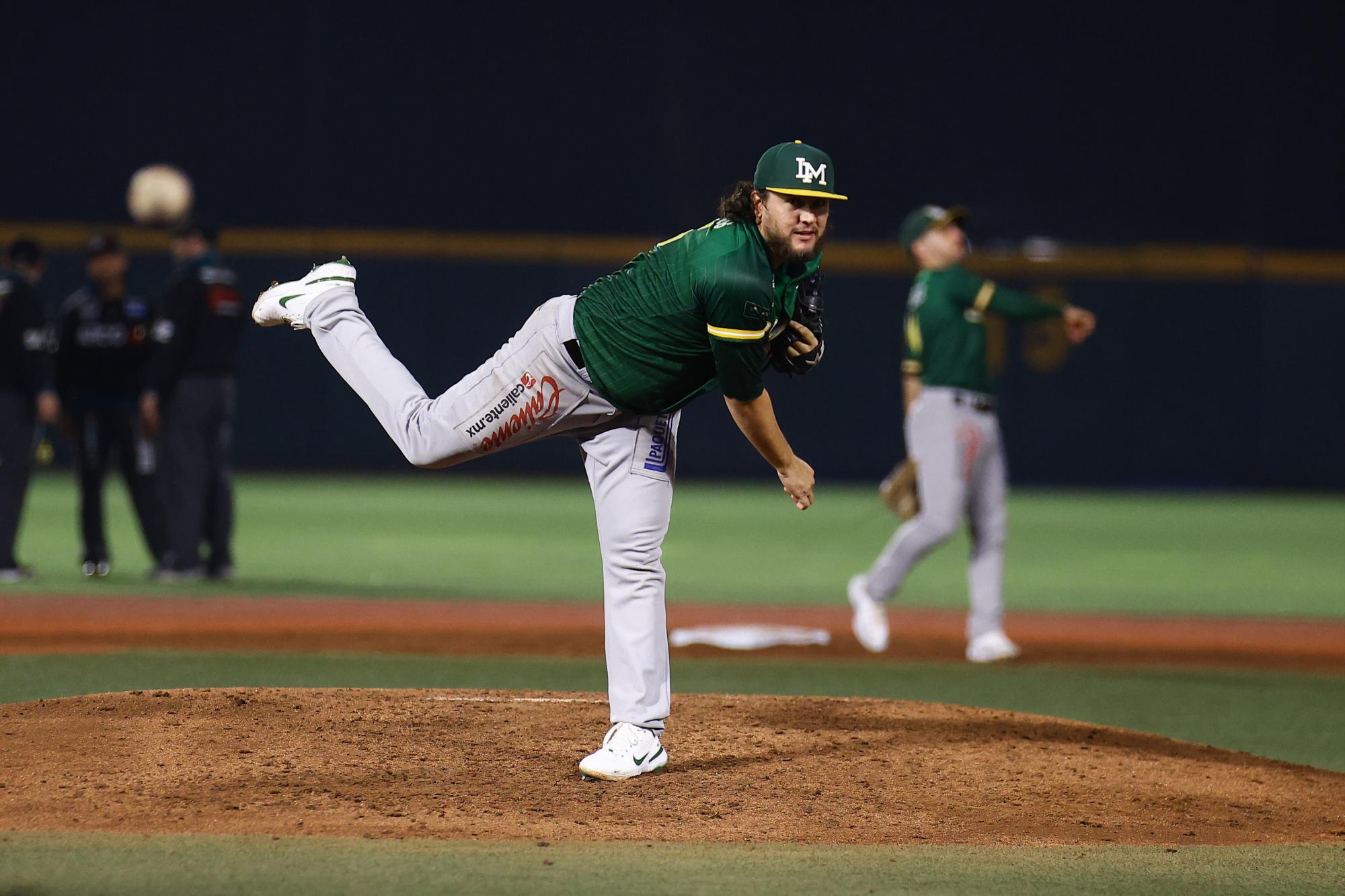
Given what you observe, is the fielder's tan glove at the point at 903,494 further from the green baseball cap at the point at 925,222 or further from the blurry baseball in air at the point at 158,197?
the blurry baseball in air at the point at 158,197

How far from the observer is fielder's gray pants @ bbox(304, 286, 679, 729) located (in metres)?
5.02

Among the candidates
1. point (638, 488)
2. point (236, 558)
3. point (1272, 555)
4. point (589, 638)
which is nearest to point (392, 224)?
point (236, 558)

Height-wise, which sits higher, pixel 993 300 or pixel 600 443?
pixel 993 300

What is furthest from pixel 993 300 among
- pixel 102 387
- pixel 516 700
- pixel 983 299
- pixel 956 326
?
pixel 102 387

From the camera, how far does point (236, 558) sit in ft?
40.8

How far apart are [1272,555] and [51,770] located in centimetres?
1155

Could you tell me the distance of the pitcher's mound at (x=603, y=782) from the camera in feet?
14.9

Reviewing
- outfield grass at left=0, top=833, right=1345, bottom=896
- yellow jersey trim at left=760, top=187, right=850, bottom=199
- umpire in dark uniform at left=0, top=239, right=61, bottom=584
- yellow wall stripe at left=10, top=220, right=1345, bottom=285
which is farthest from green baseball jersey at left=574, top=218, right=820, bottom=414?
yellow wall stripe at left=10, top=220, right=1345, bottom=285

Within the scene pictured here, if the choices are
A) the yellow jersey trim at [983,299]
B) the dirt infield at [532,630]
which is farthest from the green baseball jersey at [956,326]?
the dirt infield at [532,630]

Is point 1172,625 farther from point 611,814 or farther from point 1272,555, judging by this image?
point 611,814

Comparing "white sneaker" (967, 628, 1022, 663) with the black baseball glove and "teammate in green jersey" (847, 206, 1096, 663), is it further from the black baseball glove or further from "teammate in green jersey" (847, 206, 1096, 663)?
the black baseball glove

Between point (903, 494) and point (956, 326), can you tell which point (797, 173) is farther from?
point (903, 494)

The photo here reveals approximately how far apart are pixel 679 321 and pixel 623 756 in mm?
1348

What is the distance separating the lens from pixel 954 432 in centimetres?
830
